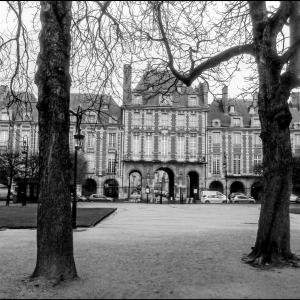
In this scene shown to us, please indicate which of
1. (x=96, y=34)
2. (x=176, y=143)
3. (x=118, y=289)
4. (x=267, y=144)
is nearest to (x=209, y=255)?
(x=267, y=144)

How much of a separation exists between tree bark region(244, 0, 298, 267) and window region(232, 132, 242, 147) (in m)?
50.2

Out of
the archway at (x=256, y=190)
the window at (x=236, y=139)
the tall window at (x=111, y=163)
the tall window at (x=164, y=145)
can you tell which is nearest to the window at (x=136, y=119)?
the tall window at (x=164, y=145)

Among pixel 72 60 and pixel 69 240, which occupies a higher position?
pixel 72 60

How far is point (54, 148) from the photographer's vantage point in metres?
5.77

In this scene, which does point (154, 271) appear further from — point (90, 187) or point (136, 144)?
point (90, 187)

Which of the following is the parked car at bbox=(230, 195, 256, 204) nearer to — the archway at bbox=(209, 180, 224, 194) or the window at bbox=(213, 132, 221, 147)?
the archway at bbox=(209, 180, 224, 194)

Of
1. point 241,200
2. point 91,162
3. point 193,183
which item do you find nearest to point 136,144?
point 91,162

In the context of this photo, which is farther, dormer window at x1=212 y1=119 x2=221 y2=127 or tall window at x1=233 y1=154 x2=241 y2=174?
dormer window at x1=212 y1=119 x2=221 y2=127

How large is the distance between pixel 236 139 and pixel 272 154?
167 feet

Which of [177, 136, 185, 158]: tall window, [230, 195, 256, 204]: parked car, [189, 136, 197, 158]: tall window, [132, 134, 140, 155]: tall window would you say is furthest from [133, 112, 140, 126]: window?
[230, 195, 256, 204]: parked car

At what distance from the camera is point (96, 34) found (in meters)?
7.69

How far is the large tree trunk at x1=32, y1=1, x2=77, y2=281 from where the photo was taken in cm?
566

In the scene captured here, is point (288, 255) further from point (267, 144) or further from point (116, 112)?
point (116, 112)

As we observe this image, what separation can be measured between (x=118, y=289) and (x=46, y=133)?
252cm
